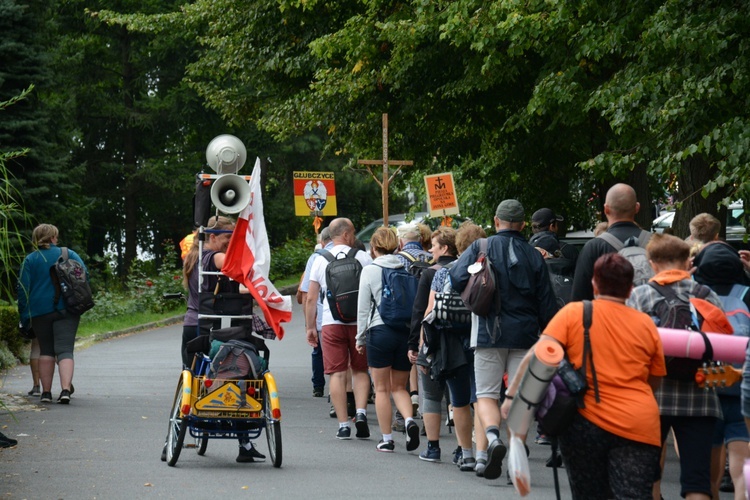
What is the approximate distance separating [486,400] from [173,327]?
59.3 ft

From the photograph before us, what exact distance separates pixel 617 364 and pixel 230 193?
4.58 metres

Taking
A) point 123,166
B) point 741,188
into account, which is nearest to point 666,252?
point 741,188

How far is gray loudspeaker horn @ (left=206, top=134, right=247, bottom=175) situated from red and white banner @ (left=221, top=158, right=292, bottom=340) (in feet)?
2.40

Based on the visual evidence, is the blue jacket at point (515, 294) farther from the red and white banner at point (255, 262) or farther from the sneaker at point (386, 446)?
the sneaker at point (386, 446)

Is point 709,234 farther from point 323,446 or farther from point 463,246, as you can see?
point 323,446

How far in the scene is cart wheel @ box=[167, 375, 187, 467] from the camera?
922cm

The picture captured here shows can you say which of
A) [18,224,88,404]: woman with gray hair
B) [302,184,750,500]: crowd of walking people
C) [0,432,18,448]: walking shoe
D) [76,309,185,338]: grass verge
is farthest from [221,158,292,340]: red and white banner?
[76,309,185,338]: grass verge

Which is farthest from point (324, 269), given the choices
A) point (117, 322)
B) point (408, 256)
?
point (117, 322)

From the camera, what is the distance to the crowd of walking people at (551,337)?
5785 millimetres

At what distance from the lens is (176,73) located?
40.3 meters

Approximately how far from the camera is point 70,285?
13062 mm

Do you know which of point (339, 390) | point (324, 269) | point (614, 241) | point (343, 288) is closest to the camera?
→ point (614, 241)

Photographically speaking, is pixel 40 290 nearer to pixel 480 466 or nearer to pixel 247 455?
pixel 247 455

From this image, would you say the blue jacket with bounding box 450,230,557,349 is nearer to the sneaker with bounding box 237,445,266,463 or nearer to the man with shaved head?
the man with shaved head
